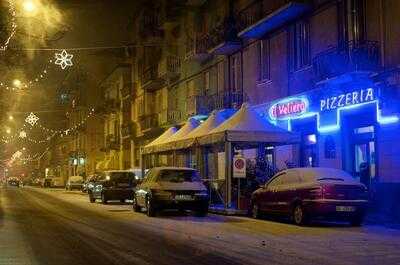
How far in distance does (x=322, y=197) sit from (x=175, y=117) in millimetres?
26547

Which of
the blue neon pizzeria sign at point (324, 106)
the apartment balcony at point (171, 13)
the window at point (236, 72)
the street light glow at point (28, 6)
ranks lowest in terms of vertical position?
the blue neon pizzeria sign at point (324, 106)

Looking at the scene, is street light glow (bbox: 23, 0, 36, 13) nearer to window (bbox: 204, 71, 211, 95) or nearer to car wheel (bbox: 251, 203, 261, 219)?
car wheel (bbox: 251, 203, 261, 219)

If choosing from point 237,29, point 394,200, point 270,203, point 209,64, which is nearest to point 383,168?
point 394,200

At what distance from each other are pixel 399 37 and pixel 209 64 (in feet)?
62.0

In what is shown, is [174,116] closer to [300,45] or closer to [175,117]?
[175,117]

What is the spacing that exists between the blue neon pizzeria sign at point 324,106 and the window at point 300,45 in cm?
145

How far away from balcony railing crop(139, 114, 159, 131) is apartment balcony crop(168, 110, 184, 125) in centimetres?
351

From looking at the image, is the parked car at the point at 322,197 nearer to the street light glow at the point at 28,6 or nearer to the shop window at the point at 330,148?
the shop window at the point at 330,148

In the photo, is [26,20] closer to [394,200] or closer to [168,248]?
[168,248]

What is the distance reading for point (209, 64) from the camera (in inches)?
1533

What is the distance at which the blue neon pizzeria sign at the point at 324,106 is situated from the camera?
22547mm

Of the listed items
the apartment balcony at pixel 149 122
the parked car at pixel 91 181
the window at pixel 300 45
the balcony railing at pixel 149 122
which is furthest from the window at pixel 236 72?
the balcony railing at pixel 149 122

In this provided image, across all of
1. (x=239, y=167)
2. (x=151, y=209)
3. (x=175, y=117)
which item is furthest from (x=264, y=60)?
(x=175, y=117)

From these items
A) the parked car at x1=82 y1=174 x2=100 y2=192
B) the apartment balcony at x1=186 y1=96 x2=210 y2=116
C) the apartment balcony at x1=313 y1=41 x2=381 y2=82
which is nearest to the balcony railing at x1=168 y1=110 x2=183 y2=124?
the apartment balcony at x1=186 y1=96 x2=210 y2=116
